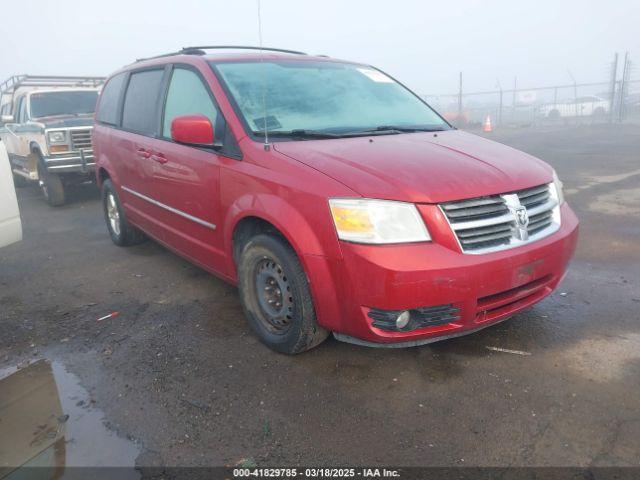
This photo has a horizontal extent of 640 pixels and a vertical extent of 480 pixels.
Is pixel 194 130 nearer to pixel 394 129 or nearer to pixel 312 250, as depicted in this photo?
pixel 312 250

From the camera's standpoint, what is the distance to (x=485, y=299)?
8.48 ft

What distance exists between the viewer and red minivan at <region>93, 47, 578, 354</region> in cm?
245

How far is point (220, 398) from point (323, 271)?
89 cm

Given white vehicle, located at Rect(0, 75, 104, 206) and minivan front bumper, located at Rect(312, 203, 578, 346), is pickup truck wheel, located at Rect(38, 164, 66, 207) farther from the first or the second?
minivan front bumper, located at Rect(312, 203, 578, 346)

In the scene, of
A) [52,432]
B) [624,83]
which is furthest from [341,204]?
[624,83]

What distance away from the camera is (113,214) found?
18.2ft

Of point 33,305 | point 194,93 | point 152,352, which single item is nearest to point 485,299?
point 152,352

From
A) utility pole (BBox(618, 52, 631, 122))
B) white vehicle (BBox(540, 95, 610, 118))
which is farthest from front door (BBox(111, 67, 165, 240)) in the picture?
white vehicle (BBox(540, 95, 610, 118))

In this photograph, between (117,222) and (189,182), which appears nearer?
(189,182)

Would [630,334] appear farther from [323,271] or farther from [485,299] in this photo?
[323,271]

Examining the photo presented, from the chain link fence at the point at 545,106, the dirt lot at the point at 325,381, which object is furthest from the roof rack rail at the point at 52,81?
the chain link fence at the point at 545,106

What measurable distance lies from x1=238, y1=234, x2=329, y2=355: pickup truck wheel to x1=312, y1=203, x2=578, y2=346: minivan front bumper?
A: 5.3 inches

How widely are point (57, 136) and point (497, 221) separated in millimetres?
7409

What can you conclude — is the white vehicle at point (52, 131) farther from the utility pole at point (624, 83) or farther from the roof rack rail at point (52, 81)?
the utility pole at point (624, 83)
